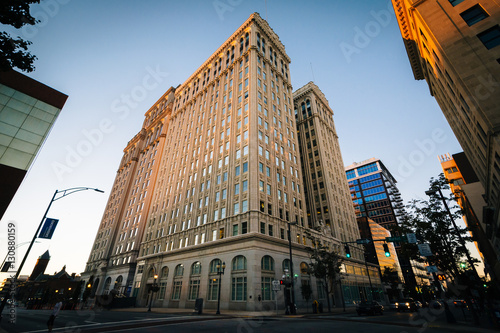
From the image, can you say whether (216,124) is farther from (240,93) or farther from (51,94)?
(51,94)

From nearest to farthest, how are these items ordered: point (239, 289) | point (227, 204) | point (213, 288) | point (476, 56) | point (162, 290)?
point (476, 56), point (239, 289), point (213, 288), point (227, 204), point (162, 290)

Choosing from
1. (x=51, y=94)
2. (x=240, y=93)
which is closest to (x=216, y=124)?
(x=240, y=93)

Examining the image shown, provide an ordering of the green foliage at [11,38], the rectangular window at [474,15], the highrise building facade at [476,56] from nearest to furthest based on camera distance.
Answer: the green foliage at [11,38] → the highrise building facade at [476,56] → the rectangular window at [474,15]

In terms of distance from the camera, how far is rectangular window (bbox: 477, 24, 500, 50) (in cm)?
2117

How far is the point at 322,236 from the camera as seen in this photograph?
4922 cm

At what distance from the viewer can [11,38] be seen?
11.5 meters

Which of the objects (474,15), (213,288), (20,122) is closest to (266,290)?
(213,288)

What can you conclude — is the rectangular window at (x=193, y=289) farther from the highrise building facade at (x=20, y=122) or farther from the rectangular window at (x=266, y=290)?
the highrise building facade at (x=20, y=122)

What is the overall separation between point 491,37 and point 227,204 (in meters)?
36.8

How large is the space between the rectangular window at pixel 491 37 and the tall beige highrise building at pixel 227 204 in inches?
1033

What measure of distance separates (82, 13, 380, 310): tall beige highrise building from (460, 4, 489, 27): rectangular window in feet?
93.7

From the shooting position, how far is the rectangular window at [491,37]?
69.5ft

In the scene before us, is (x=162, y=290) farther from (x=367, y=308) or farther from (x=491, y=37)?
(x=491, y=37)

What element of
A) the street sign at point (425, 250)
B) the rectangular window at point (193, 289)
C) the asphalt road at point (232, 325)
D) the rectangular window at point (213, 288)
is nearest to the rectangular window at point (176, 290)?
the rectangular window at point (193, 289)
